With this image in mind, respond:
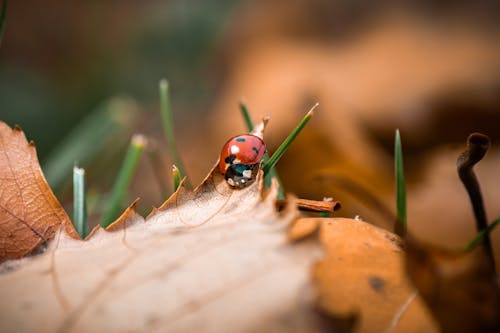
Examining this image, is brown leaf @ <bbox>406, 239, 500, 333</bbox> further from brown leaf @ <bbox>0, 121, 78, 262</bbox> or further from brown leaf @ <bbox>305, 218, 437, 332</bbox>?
brown leaf @ <bbox>0, 121, 78, 262</bbox>

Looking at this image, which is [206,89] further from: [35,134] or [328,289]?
[328,289]

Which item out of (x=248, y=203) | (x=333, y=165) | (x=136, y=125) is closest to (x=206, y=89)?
(x=136, y=125)

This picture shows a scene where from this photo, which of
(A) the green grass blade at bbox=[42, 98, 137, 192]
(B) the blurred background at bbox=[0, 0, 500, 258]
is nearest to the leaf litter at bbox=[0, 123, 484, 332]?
(B) the blurred background at bbox=[0, 0, 500, 258]

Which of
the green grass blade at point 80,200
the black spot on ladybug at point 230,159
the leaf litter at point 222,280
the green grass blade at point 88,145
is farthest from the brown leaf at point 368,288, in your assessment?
the green grass blade at point 88,145

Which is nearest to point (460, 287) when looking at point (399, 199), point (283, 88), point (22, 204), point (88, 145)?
point (399, 199)

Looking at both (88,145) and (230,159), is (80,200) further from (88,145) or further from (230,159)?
(88,145)
